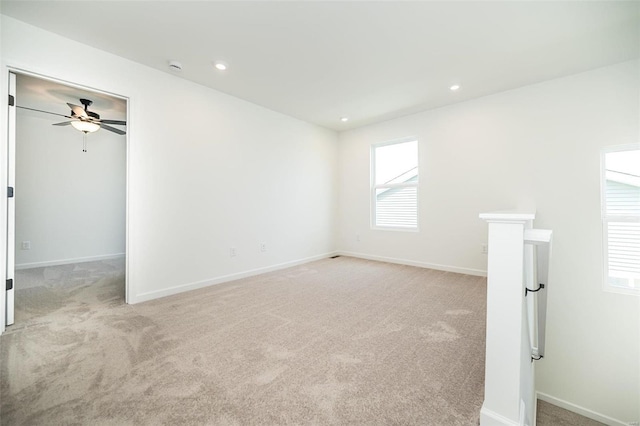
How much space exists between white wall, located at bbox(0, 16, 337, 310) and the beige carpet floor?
0.62 m

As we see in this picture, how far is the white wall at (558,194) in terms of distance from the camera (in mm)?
Answer: 2670

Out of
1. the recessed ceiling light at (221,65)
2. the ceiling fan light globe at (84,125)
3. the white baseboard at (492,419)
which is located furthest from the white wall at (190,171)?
the white baseboard at (492,419)

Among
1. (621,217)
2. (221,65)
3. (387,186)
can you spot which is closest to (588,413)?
(621,217)

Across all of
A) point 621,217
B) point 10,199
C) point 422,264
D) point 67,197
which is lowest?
point 422,264

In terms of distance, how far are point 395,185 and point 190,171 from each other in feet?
11.2

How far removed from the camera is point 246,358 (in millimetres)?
1716

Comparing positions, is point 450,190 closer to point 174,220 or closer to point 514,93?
point 514,93

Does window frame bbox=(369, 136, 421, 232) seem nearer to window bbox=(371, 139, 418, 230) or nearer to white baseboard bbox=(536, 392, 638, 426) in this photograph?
window bbox=(371, 139, 418, 230)

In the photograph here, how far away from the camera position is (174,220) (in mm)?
3049

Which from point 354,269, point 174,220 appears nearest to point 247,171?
point 174,220

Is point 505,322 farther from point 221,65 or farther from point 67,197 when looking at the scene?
point 67,197

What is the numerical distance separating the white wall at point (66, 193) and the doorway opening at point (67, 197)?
12mm

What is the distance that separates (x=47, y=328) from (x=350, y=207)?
4.48 metres

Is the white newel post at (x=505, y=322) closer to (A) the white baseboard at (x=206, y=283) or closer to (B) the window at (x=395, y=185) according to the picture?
(A) the white baseboard at (x=206, y=283)
